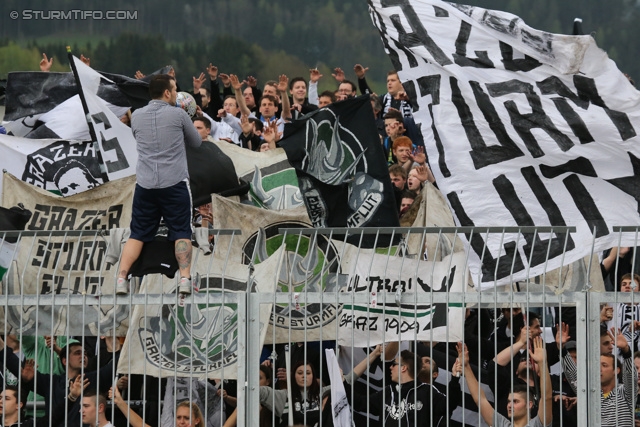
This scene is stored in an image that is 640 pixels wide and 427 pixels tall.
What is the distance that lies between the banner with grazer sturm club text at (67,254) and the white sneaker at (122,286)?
46cm

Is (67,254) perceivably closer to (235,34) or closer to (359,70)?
(359,70)

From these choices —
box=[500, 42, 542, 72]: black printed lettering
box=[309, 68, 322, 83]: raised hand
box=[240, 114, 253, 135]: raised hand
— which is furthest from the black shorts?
box=[309, 68, 322, 83]: raised hand

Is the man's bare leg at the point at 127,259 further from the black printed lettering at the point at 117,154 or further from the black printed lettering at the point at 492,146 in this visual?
the black printed lettering at the point at 492,146

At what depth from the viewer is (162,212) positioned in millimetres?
10664

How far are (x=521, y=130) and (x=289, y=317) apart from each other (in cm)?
274

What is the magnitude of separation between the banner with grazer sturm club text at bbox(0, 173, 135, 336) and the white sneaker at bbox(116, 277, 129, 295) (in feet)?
1.49

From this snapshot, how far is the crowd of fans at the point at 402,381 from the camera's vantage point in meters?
9.87

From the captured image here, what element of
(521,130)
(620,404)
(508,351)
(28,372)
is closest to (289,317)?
(508,351)

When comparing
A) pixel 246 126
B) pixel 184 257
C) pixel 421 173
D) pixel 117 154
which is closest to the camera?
pixel 184 257

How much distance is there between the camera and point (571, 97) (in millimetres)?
11039

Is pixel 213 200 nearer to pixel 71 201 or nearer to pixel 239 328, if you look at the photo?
pixel 71 201

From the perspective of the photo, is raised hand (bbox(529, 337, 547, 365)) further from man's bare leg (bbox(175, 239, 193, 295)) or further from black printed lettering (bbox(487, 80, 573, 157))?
man's bare leg (bbox(175, 239, 193, 295))

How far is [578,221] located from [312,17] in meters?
8.55

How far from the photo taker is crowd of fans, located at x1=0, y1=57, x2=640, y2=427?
32.4 ft
